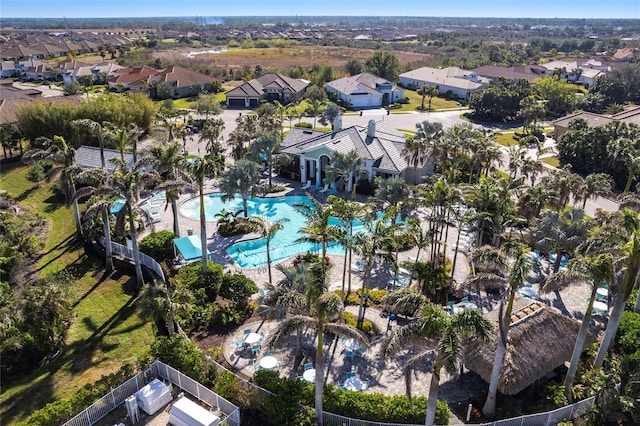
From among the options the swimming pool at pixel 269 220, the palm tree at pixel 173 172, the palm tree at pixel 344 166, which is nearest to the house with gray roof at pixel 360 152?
the palm tree at pixel 344 166

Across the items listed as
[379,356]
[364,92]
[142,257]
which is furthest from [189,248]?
[364,92]

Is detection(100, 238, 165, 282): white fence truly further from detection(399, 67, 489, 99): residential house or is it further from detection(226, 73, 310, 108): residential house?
detection(399, 67, 489, 99): residential house

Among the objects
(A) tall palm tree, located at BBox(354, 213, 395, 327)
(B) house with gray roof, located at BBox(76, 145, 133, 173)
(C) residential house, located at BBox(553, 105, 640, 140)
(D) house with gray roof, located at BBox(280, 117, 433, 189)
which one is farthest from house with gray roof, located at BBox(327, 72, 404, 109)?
(A) tall palm tree, located at BBox(354, 213, 395, 327)

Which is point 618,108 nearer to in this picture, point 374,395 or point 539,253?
point 539,253

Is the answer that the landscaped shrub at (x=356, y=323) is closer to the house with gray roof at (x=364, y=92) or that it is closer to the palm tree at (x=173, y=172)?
the palm tree at (x=173, y=172)

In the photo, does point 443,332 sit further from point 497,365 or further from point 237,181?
point 237,181

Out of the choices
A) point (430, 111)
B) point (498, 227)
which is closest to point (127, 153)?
point (498, 227)
